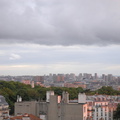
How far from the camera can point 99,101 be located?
82375 millimetres

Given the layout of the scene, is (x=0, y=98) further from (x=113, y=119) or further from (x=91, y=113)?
(x=113, y=119)

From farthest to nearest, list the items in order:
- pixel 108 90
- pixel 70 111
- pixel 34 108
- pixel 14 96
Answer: pixel 108 90 → pixel 14 96 → pixel 34 108 → pixel 70 111

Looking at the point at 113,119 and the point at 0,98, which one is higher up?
the point at 0,98

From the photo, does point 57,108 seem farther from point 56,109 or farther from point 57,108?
point 56,109

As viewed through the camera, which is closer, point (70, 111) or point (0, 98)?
point (70, 111)

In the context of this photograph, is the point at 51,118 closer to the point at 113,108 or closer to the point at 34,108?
the point at 34,108

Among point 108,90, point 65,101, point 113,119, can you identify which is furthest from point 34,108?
point 108,90

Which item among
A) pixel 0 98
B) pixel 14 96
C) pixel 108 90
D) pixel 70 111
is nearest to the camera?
pixel 70 111

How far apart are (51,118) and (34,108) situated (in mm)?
3725

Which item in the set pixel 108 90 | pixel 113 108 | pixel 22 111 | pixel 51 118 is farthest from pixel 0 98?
pixel 108 90

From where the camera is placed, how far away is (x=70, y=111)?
167 feet

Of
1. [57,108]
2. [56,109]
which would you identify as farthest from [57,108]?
[56,109]

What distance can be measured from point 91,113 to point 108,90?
74.5 meters

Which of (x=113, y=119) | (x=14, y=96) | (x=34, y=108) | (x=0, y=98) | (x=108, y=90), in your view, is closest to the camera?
(x=34, y=108)
